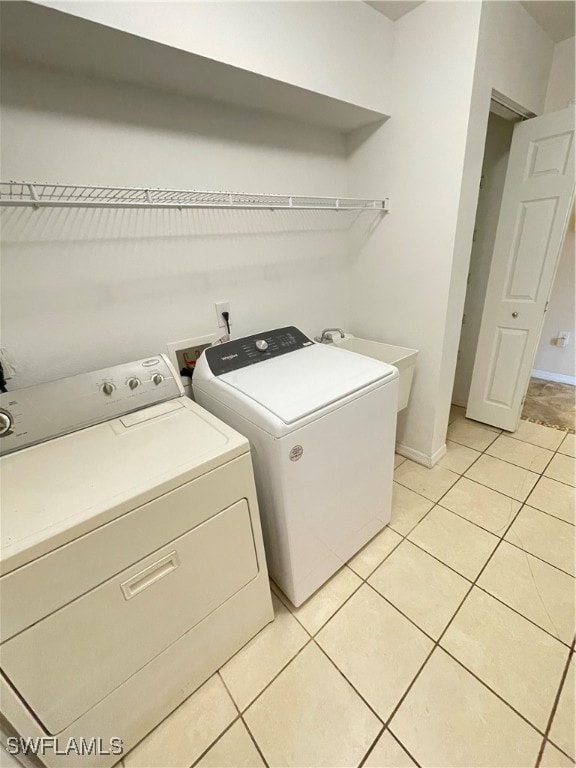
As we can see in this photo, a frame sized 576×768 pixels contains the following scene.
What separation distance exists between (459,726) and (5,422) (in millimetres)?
1731

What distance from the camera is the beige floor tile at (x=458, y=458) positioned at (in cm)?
209

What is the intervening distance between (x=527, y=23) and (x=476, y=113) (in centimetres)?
67

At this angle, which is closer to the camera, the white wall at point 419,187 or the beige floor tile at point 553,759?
the beige floor tile at point 553,759

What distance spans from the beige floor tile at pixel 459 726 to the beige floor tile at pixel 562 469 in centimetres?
136

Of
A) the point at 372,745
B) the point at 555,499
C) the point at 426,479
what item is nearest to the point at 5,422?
the point at 372,745

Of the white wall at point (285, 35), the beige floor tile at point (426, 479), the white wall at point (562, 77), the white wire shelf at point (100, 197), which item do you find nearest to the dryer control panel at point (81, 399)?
the white wire shelf at point (100, 197)

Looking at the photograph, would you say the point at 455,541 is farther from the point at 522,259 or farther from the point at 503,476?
the point at 522,259

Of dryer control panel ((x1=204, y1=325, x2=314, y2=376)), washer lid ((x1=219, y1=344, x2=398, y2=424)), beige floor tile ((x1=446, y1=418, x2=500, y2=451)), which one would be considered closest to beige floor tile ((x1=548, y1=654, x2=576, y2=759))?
washer lid ((x1=219, y1=344, x2=398, y2=424))

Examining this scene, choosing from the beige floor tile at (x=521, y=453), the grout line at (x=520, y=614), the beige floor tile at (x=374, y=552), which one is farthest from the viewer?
the beige floor tile at (x=521, y=453)

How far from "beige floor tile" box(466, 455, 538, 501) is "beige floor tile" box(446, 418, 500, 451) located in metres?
0.16

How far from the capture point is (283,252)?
177 centimetres

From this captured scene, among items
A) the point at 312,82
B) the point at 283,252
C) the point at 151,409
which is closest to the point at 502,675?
the point at 151,409

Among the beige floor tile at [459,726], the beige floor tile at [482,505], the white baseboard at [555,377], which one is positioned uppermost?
the white baseboard at [555,377]

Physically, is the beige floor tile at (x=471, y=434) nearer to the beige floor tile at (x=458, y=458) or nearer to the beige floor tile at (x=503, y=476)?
the beige floor tile at (x=458, y=458)
